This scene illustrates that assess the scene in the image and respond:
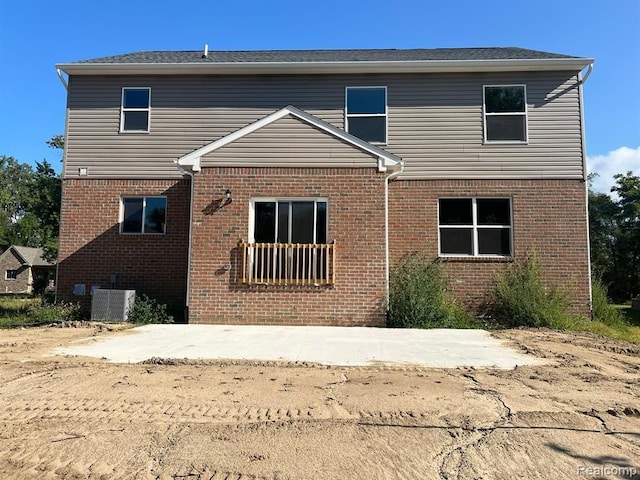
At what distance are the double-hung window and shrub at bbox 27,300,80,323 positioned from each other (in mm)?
4950

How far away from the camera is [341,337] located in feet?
26.6

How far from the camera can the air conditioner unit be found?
10.3 m

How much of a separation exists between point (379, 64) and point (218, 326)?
8043 mm

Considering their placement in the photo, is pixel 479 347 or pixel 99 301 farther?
pixel 99 301

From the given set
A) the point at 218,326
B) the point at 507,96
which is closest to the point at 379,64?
the point at 507,96

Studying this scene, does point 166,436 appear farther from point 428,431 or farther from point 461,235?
point 461,235

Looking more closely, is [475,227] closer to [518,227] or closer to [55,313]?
[518,227]

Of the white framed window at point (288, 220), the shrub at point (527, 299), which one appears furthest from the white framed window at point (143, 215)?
the shrub at point (527, 299)

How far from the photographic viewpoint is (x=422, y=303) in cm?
973

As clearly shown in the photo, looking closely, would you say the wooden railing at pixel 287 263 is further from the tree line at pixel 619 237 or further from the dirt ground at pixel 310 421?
the tree line at pixel 619 237

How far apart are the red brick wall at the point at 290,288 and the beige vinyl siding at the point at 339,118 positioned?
2.51 metres

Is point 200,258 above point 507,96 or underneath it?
underneath

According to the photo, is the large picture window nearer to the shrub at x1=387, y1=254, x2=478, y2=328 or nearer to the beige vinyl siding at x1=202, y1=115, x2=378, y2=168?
the beige vinyl siding at x1=202, y1=115, x2=378, y2=168

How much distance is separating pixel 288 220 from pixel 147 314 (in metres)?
4.03
